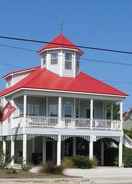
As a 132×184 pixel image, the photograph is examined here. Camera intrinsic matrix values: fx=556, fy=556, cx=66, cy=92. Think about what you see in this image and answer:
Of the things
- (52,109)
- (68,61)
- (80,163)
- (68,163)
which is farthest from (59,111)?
(68,61)

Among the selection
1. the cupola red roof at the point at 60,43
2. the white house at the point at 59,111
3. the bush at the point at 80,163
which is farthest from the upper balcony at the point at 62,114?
the cupola red roof at the point at 60,43

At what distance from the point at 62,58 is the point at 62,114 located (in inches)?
198

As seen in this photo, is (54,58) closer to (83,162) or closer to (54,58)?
(54,58)

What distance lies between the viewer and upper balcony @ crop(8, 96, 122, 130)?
→ 146ft

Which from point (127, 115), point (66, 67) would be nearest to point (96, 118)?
point (66, 67)

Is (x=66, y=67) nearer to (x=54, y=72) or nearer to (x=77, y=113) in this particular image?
(x=54, y=72)

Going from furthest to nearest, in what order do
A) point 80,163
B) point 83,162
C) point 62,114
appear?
1. point 62,114
2. point 80,163
3. point 83,162

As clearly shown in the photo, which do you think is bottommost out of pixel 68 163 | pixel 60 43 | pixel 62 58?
pixel 68 163

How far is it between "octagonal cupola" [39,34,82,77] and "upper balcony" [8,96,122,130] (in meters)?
2.70

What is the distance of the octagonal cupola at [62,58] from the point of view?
48.4 m

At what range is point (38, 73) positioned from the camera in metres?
48.2

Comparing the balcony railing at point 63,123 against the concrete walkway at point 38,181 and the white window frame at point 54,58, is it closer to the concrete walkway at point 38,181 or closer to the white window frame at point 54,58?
the white window frame at point 54,58

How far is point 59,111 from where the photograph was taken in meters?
44.5

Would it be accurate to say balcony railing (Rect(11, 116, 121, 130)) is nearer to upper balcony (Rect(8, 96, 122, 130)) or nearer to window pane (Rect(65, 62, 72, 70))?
upper balcony (Rect(8, 96, 122, 130))
